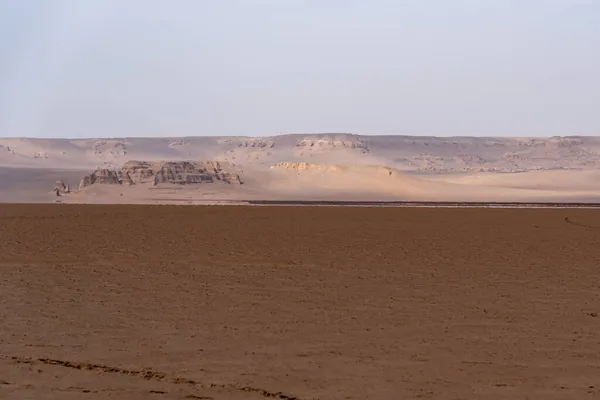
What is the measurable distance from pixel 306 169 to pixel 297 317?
81.1 metres

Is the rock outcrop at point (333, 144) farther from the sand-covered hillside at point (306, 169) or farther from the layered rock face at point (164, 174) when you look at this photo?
the layered rock face at point (164, 174)

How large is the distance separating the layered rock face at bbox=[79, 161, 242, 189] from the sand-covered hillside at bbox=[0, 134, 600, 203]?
0.09m

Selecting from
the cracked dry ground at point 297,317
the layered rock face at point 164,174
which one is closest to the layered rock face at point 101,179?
the layered rock face at point 164,174

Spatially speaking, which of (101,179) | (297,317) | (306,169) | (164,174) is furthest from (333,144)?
(297,317)

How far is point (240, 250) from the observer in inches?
731

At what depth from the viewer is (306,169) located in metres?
91.7

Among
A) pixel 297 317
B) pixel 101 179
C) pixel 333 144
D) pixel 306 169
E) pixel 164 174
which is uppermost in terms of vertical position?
pixel 333 144

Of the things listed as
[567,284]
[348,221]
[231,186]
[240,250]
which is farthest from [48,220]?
[231,186]

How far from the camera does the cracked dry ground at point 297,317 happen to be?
7.65 metres

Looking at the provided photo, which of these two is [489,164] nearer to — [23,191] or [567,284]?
[23,191]

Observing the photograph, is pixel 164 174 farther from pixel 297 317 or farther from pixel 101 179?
pixel 297 317

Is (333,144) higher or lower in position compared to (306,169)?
higher

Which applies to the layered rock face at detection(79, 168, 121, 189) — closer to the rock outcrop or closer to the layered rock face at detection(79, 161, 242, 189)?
the layered rock face at detection(79, 161, 242, 189)

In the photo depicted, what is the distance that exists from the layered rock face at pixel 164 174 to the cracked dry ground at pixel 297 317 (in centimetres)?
5644
